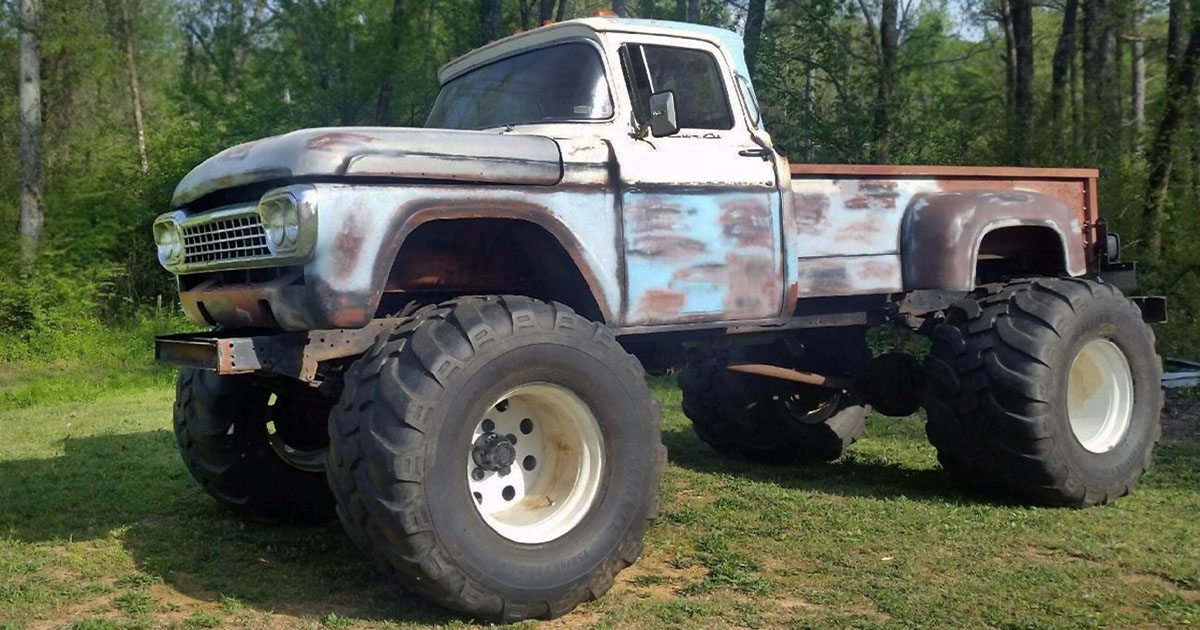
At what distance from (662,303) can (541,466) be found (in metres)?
0.95

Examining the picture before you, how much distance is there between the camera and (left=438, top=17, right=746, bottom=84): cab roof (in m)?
5.08

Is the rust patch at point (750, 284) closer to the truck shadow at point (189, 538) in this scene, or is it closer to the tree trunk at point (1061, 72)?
the truck shadow at point (189, 538)

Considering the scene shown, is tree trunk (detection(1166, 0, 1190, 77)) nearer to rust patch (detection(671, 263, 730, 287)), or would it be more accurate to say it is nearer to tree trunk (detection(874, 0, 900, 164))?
tree trunk (detection(874, 0, 900, 164))

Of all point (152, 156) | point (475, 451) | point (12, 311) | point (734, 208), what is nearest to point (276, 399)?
point (475, 451)

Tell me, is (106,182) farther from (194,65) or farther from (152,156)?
(194,65)

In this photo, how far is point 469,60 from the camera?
5.84m

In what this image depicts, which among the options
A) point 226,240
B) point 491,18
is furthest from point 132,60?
point 226,240

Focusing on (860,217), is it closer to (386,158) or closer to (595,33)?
(595,33)

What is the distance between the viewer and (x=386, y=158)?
3990mm

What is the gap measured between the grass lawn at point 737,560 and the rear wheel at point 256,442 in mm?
162

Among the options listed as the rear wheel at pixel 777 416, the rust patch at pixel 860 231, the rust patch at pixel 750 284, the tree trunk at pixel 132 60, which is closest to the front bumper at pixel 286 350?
the rust patch at pixel 750 284

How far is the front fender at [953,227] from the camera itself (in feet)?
18.9

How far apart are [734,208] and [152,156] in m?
19.6

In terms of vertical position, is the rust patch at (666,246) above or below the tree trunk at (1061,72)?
below
